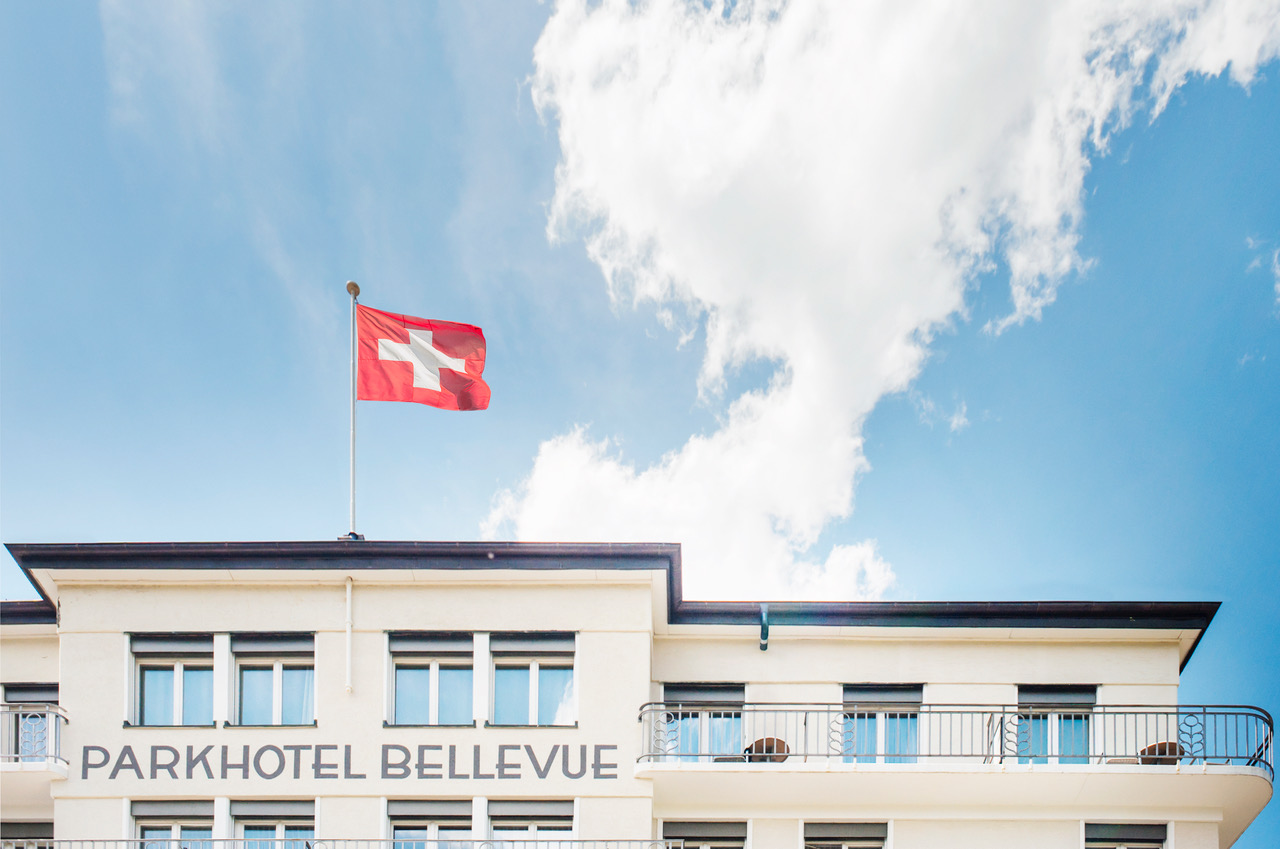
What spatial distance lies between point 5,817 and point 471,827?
8.57 meters

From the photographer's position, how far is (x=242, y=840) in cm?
1595

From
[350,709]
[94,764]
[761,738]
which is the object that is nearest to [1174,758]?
[761,738]

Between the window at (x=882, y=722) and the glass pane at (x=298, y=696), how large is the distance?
9.59 meters

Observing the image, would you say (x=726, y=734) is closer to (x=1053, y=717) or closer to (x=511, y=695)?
(x=511, y=695)

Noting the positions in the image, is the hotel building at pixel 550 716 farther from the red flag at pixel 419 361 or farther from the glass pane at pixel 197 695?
the red flag at pixel 419 361

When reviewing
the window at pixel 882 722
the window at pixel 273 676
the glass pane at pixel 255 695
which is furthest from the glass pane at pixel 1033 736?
the glass pane at pixel 255 695

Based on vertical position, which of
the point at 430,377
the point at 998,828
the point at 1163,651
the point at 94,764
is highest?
the point at 430,377

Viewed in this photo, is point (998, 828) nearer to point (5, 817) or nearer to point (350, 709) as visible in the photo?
point (350, 709)

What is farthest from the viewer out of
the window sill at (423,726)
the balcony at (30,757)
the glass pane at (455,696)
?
the glass pane at (455,696)

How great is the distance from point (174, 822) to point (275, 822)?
171 centimetres

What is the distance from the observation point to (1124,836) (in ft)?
57.8

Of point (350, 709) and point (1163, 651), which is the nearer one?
point (350, 709)

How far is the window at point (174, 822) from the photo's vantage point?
1684 centimetres

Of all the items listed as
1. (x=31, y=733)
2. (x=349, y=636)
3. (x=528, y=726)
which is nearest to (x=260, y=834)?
(x=349, y=636)
